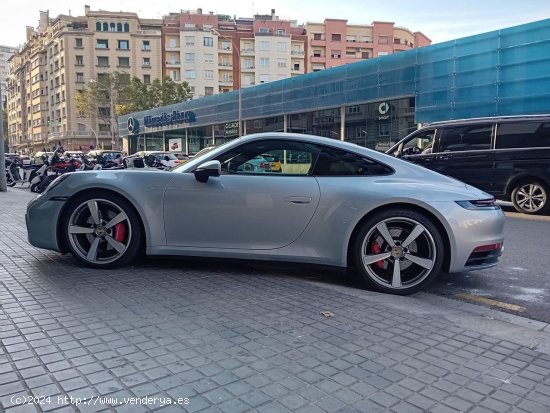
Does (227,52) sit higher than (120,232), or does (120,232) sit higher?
(227,52)

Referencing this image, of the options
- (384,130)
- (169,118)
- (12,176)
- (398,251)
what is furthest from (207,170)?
(169,118)

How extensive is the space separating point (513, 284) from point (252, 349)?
3030 mm

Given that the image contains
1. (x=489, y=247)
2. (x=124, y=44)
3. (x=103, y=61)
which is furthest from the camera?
(x=103, y=61)

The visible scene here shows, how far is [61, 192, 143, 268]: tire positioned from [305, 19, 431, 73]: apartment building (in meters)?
83.1

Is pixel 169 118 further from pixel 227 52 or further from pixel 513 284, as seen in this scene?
pixel 513 284

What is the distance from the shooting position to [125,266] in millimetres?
4789

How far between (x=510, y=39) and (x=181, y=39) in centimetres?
7307

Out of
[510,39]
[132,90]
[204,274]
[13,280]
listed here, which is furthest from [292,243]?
[132,90]

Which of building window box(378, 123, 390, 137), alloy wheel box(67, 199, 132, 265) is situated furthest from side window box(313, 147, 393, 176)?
building window box(378, 123, 390, 137)

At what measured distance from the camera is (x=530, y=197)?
1008 cm

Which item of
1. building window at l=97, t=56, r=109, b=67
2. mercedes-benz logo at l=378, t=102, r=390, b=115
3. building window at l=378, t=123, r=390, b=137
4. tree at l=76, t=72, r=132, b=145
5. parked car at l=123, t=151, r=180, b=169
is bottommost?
parked car at l=123, t=151, r=180, b=169

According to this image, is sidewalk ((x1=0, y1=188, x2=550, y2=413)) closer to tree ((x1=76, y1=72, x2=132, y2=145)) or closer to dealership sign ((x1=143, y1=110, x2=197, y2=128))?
dealership sign ((x1=143, y1=110, x2=197, y2=128))

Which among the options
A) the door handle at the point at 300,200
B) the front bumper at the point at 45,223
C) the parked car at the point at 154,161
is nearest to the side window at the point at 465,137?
the parked car at the point at 154,161

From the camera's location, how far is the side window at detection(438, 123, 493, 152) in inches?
409
